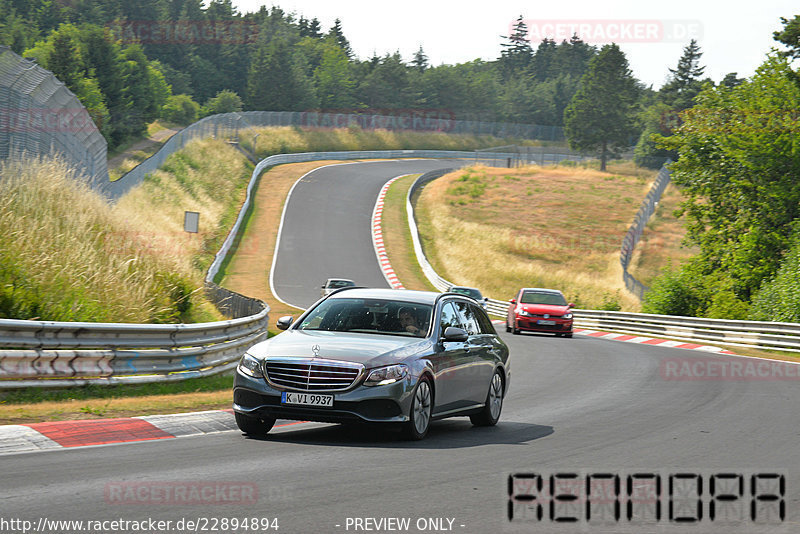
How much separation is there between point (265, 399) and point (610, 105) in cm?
11260

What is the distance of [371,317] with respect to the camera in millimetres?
10945

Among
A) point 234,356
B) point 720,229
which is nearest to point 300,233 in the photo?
point 720,229

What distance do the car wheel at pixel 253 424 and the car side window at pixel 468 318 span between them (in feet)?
9.36

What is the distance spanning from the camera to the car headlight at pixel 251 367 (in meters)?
9.75

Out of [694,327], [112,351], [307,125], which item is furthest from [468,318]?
[307,125]

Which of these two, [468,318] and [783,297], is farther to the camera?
[783,297]

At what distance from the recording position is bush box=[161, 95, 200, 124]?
106m

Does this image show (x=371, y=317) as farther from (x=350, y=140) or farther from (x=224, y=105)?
(x=224, y=105)

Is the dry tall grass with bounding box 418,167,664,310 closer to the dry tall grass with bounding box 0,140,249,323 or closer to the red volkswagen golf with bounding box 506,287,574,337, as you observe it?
the red volkswagen golf with bounding box 506,287,574,337

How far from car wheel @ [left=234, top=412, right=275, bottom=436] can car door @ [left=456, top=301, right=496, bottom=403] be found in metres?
2.28

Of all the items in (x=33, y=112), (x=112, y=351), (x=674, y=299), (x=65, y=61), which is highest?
(x=65, y=61)

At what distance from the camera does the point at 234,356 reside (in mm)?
16812

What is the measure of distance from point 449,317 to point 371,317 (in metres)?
1.08

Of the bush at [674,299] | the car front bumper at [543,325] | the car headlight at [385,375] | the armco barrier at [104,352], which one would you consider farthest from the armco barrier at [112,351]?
the bush at [674,299]
